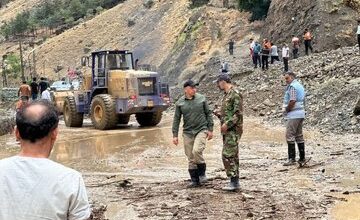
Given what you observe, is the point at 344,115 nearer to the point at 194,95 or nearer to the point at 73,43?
the point at 194,95

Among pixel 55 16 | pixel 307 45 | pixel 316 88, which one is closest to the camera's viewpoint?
pixel 316 88

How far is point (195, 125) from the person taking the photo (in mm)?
9578

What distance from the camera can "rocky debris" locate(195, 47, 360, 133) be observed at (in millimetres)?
17489

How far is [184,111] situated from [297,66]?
57.8 feet

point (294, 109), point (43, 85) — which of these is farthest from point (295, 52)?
point (294, 109)

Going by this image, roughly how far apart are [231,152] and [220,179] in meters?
1.41

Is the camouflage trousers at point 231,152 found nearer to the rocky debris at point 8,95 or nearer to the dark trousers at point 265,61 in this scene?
the dark trousers at point 265,61

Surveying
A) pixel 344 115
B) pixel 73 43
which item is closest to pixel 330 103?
pixel 344 115

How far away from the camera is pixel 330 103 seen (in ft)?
61.5

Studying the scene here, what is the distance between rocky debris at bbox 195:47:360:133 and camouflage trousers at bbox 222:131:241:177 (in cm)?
722

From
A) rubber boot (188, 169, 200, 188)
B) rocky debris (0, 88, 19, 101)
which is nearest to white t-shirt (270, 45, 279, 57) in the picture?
rocky debris (0, 88, 19, 101)

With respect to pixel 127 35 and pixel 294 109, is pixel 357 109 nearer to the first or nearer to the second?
pixel 294 109

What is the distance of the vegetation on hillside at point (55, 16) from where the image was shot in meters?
76.2

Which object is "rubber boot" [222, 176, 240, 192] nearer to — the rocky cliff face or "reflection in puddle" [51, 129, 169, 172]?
"reflection in puddle" [51, 129, 169, 172]
